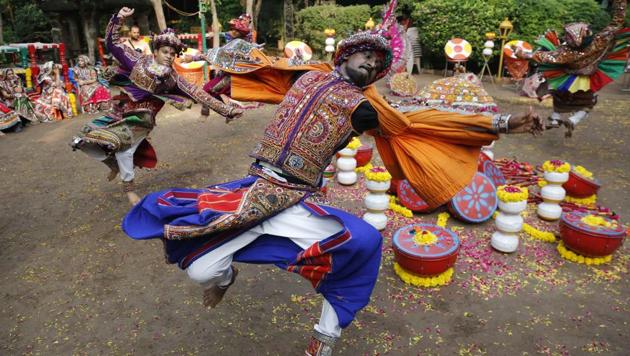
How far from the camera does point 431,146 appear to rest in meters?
2.65

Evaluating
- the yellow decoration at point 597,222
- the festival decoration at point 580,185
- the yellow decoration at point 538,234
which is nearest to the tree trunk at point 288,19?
the festival decoration at point 580,185

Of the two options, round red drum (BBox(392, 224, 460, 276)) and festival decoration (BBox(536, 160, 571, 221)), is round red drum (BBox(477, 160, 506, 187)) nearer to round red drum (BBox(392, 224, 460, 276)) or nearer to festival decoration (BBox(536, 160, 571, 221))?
festival decoration (BBox(536, 160, 571, 221))

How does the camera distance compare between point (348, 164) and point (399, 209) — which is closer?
point (399, 209)

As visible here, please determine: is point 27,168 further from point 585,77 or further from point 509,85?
point 509,85

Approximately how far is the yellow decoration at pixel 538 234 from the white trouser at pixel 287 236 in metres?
3.32

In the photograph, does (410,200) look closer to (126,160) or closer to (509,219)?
(509,219)

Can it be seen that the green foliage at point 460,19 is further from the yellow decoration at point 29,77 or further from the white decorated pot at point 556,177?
the yellow decoration at point 29,77

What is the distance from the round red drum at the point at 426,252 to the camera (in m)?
3.93

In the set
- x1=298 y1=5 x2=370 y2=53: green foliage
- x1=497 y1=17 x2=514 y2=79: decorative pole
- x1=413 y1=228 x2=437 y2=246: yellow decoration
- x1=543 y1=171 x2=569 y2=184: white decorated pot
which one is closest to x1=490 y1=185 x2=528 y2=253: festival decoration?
x1=543 y1=171 x2=569 y2=184: white decorated pot

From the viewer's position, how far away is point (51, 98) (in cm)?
1086

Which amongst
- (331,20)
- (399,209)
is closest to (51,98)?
(399,209)

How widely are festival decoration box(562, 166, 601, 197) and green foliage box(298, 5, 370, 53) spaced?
14.2 metres

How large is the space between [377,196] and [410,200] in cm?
67

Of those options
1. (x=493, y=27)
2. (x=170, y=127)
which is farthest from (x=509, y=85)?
(x=170, y=127)
